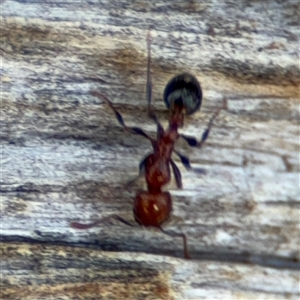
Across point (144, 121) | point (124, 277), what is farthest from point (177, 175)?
point (124, 277)

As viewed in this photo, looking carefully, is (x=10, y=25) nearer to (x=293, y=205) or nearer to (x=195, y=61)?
(x=195, y=61)

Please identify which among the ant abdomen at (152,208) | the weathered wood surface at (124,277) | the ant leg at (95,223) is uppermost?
the ant abdomen at (152,208)

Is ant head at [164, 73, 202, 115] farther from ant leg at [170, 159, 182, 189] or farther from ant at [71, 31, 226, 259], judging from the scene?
ant leg at [170, 159, 182, 189]

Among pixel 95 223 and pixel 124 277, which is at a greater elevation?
pixel 95 223

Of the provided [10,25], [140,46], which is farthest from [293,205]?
[10,25]

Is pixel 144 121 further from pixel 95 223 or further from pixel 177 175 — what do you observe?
pixel 95 223

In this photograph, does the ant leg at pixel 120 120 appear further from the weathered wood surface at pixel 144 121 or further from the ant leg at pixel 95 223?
the ant leg at pixel 95 223

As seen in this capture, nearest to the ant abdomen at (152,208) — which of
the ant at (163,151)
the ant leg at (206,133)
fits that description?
the ant at (163,151)
